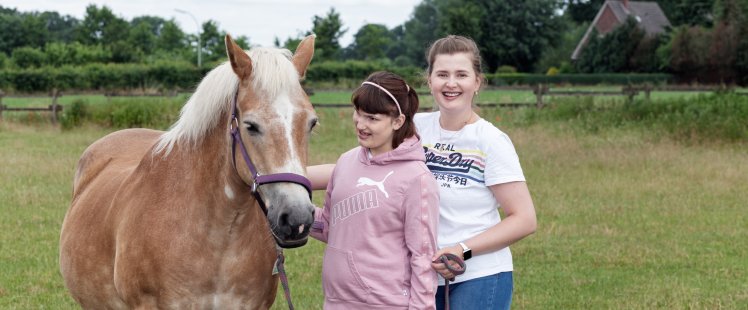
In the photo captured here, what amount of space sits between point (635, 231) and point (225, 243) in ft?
20.8

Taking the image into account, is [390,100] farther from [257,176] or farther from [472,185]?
[257,176]

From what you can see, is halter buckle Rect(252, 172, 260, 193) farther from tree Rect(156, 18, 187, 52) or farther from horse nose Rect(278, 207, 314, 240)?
tree Rect(156, 18, 187, 52)

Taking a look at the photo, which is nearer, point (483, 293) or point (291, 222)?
point (291, 222)

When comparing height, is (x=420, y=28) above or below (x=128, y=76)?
above

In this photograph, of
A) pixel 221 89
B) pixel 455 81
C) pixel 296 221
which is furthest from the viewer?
pixel 221 89

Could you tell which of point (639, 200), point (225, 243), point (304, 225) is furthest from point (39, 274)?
point (639, 200)

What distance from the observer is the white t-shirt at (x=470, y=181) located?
3.10 metres

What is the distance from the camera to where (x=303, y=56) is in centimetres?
346

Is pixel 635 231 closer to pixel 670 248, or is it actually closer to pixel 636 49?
pixel 670 248

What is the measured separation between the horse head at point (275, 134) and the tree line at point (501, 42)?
3542cm

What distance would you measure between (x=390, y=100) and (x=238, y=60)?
1.99ft

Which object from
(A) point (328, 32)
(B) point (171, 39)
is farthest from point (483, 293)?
(B) point (171, 39)

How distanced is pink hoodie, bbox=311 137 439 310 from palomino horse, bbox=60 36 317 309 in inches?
6.9

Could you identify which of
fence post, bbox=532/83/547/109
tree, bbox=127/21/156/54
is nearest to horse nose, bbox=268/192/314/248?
fence post, bbox=532/83/547/109
